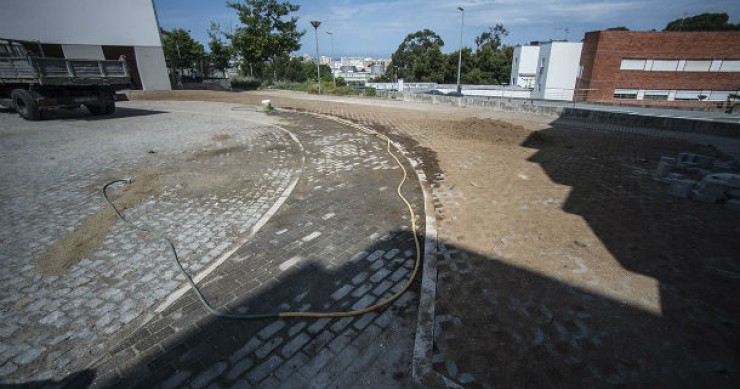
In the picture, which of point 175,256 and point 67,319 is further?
point 175,256

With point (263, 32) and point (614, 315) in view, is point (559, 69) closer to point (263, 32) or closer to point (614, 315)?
point (263, 32)

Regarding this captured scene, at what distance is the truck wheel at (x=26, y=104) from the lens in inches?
505

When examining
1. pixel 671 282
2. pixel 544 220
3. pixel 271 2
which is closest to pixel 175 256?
pixel 544 220

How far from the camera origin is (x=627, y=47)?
33469 millimetres

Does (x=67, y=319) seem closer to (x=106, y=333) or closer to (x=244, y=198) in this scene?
(x=106, y=333)

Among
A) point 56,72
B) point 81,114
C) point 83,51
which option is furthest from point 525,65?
point 56,72

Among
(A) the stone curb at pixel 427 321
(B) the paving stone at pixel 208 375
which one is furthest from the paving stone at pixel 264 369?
(A) the stone curb at pixel 427 321

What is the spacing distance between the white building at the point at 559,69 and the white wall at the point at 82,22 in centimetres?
4082

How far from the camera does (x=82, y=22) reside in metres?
23.0

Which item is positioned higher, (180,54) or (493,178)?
(180,54)

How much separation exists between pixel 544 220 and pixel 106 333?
619 centimetres

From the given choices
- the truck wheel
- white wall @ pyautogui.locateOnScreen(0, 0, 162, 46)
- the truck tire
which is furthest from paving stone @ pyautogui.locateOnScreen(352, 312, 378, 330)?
white wall @ pyautogui.locateOnScreen(0, 0, 162, 46)

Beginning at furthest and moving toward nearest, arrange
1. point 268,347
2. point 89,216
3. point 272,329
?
point 89,216 < point 272,329 < point 268,347

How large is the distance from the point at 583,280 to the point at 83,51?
32.4 metres
